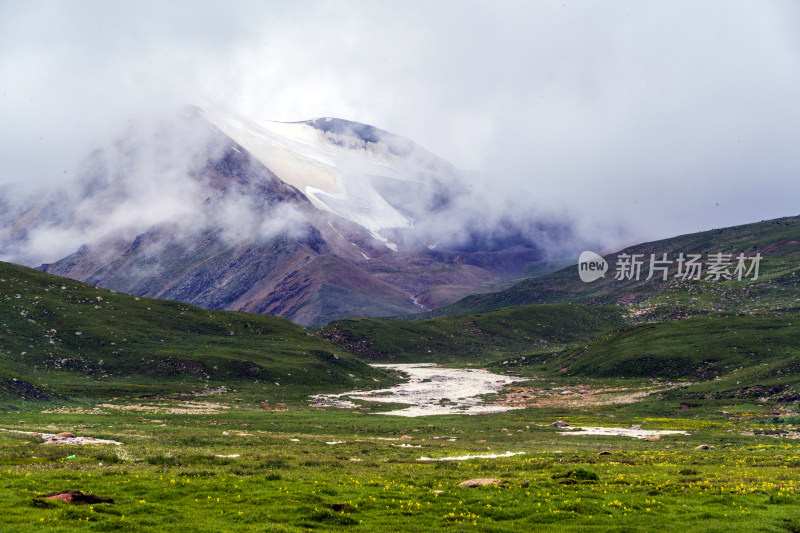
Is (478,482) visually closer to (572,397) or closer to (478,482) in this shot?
(478,482)

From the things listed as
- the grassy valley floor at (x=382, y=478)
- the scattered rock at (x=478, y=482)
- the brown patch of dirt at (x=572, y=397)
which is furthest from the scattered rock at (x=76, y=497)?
the brown patch of dirt at (x=572, y=397)

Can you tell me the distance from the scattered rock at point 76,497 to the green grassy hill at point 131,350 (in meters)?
67.8

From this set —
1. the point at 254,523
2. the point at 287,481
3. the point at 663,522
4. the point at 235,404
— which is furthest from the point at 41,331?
the point at 663,522

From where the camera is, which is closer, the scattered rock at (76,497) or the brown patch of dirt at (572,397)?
the scattered rock at (76,497)

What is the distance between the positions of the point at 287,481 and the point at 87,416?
4974cm

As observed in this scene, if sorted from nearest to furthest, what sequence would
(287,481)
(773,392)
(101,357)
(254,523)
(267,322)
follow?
1. (254,523)
2. (287,481)
3. (773,392)
4. (101,357)
5. (267,322)

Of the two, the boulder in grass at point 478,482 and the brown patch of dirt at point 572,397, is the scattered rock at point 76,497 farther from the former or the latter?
the brown patch of dirt at point 572,397

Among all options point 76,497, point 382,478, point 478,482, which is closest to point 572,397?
point 478,482

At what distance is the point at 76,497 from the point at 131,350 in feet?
372

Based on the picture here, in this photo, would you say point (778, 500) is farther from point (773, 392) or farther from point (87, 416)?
point (773, 392)

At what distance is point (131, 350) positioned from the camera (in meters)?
131

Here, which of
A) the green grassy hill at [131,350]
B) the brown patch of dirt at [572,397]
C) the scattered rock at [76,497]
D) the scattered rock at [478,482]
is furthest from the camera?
the brown patch of dirt at [572,397]

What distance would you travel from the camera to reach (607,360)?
155 m

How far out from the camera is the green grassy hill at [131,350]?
112 metres
